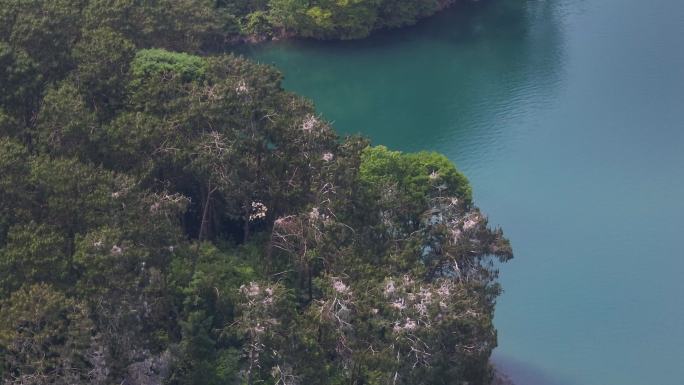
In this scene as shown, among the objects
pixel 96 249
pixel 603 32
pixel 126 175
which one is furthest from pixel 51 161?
pixel 603 32

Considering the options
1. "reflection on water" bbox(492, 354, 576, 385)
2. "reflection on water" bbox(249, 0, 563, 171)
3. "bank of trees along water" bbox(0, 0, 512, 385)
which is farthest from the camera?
"reflection on water" bbox(249, 0, 563, 171)

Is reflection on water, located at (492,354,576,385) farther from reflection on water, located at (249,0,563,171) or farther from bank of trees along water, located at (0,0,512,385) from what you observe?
reflection on water, located at (249,0,563,171)

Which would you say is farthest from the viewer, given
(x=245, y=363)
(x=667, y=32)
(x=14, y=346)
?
(x=667, y=32)

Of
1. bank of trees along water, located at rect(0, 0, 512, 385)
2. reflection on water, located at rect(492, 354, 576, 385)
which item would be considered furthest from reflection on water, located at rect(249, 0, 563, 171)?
bank of trees along water, located at rect(0, 0, 512, 385)

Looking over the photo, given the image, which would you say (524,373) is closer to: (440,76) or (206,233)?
(206,233)

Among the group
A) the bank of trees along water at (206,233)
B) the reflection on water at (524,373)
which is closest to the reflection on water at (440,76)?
the reflection on water at (524,373)

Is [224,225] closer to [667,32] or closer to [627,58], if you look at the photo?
[627,58]

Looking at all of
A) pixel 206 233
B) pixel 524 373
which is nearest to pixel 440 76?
pixel 524 373

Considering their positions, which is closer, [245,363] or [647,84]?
[245,363]
